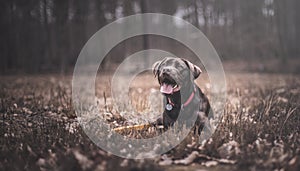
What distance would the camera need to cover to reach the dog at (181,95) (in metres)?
4.78

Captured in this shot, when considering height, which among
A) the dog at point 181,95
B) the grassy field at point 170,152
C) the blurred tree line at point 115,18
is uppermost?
the blurred tree line at point 115,18

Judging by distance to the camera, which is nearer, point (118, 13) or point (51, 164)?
point (51, 164)

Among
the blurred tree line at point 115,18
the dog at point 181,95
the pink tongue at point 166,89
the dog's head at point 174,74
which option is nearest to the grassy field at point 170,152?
the dog at point 181,95

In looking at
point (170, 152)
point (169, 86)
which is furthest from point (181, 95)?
point (170, 152)

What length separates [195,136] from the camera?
423 centimetres

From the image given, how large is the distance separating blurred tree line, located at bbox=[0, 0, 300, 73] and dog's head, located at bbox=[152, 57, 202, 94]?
11.6 metres

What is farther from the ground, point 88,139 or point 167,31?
point 167,31

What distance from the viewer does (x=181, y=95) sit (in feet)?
16.3

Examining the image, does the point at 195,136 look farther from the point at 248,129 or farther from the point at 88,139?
the point at 88,139

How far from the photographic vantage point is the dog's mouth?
4.79 metres

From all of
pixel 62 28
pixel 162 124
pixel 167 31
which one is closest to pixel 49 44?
pixel 62 28

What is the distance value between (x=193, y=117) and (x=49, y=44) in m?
28.7

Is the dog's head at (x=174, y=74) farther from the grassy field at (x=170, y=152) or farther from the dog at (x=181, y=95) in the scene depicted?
the grassy field at (x=170, y=152)

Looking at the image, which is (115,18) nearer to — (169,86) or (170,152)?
(169,86)
